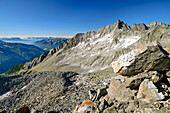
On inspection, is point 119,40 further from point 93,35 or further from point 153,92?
point 153,92

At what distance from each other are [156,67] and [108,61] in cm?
9189

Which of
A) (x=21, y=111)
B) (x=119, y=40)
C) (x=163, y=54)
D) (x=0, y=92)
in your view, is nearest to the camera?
(x=163, y=54)

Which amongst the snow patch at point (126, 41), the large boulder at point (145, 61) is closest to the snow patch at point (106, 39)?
the snow patch at point (126, 41)

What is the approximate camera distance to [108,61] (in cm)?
10006

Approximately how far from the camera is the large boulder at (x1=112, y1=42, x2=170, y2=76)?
31.5 feet

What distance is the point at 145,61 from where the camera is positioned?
10.2 meters

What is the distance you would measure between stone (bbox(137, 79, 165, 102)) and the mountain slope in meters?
6.42

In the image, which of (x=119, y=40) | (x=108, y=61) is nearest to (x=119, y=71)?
(x=108, y=61)

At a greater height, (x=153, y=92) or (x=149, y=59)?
(x=149, y=59)

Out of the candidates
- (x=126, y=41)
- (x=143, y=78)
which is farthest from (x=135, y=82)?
(x=126, y=41)

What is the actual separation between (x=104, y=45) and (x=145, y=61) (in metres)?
128

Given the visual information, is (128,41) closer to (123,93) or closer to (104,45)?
(104,45)

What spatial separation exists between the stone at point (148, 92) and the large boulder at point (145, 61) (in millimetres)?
1893

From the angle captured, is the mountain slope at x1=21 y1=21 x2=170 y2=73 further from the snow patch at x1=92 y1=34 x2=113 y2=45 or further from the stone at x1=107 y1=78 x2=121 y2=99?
the stone at x1=107 y1=78 x2=121 y2=99
